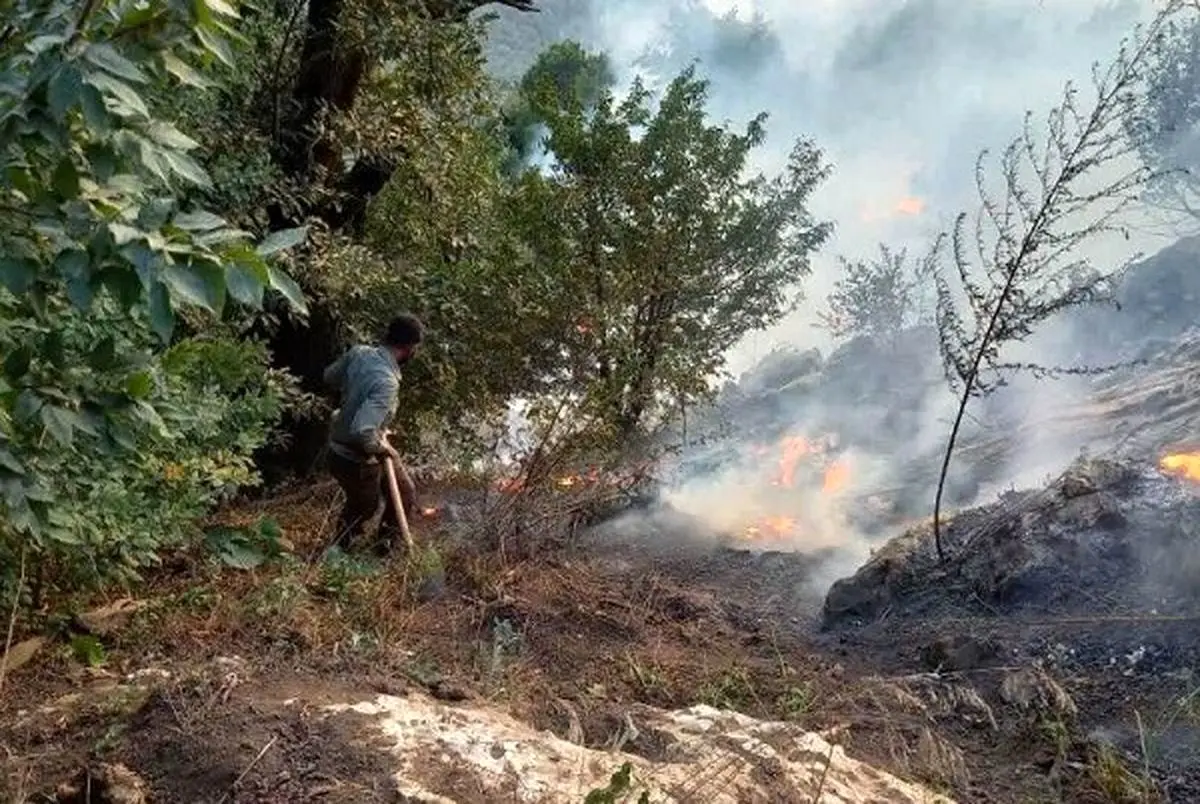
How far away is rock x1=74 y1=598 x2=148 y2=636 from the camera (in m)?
4.66

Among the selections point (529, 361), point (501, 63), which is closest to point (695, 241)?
point (529, 361)

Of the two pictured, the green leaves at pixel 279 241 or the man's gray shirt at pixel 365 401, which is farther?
the man's gray shirt at pixel 365 401

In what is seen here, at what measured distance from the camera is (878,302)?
33.7m

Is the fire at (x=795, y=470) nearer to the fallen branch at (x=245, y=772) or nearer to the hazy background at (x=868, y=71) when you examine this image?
the fallen branch at (x=245, y=772)

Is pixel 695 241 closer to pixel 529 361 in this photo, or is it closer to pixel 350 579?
pixel 529 361

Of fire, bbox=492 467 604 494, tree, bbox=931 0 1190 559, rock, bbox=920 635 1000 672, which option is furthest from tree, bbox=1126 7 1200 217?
rock, bbox=920 635 1000 672

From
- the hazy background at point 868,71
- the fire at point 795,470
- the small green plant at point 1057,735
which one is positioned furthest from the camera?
the hazy background at point 868,71

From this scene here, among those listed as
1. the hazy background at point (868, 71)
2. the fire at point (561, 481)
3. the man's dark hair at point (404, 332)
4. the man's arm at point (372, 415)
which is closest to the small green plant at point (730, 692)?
the fire at point (561, 481)

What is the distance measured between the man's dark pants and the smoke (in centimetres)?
431

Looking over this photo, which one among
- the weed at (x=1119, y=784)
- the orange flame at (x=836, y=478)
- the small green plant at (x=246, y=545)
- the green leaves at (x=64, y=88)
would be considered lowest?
the small green plant at (x=246, y=545)

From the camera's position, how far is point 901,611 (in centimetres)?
769

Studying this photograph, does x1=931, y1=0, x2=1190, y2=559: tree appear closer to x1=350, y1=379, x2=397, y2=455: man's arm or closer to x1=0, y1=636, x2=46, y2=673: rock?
x1=350, y1=379, x2=397, y2=455: man's arm

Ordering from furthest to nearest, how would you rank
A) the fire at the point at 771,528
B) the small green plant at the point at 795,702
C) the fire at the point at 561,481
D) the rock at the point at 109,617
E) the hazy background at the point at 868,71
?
1. the hazy background at the point at 868,71
2. the fire at the point at 771,528
3. the fire at the point at 561,481
4. the small green plant at the point at 795,702
5. the rock at the point at 109,617

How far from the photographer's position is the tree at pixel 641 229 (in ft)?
36.7
